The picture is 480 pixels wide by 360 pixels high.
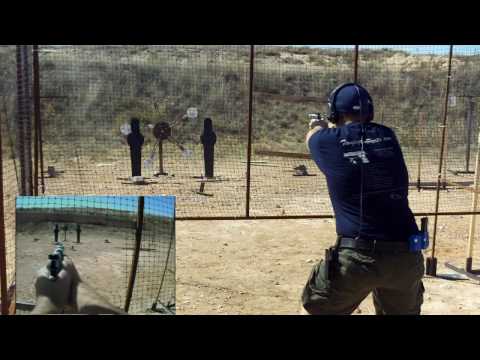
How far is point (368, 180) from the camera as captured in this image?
3410 millimetres

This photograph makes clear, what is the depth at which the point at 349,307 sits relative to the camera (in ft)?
11.7

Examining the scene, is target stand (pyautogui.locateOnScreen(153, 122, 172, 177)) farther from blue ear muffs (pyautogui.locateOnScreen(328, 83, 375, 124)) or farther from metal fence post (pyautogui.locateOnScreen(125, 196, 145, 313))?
blue ear muffs (pyautogui.locateOnScreen(328, 83, 375, 124))

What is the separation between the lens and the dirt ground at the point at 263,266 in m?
5.86

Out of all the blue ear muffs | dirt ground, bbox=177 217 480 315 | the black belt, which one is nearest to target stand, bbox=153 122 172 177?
dirt ground, bbox=177 217 480 315

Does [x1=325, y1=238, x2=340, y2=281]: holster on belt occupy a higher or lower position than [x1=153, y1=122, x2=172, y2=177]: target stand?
lower

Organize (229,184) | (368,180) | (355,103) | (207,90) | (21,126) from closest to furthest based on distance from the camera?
1. (368,180)
2. (355,103)
3. (21,126)
4. (229,184)
5. (207,90)

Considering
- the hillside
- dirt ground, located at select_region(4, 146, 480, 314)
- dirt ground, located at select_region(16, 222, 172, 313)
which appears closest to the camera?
dirt ground, located at select_region(16, 222, 172, 313)

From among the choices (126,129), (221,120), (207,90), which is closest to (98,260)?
(126,129)

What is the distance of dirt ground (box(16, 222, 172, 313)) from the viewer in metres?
4.15

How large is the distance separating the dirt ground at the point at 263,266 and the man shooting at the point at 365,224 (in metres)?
2.24

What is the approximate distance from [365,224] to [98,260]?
6.74ft

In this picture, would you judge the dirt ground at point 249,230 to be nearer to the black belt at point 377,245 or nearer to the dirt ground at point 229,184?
the dirt ground at point 229,184

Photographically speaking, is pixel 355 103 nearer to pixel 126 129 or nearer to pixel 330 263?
pixel 330 263

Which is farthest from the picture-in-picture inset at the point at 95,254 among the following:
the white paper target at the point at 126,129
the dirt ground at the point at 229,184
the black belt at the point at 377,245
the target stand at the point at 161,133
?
the dirt ground at the point at 229,184
